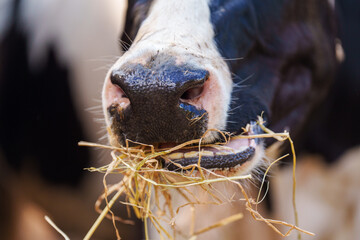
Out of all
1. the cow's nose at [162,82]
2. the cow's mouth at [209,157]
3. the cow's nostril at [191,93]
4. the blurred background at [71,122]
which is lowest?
the blurred background at [71,122]

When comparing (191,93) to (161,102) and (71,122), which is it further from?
(71,122)

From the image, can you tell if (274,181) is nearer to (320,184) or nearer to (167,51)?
(320,184)

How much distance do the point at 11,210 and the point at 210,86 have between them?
1.68m

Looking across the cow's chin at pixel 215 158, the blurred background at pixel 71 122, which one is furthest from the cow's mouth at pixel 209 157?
the blurred background at pixel 71 122

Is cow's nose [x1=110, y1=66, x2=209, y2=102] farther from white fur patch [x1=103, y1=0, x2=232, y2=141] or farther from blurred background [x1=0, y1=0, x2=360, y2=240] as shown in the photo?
blurred background [x1=0, y1=0, x2=360, y2=240]

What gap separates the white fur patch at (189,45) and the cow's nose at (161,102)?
0.08ft

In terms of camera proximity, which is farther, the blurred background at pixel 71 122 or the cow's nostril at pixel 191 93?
the blurred background at pixel 71 122

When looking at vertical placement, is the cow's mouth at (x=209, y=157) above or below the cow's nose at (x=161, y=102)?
below

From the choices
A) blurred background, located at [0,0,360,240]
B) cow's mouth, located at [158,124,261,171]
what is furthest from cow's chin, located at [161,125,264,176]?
blurred background, located at [0,0,360,240]

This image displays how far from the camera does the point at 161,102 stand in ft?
3.95

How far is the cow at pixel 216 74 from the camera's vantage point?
4.02 feet

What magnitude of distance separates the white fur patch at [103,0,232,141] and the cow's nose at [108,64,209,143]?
25 mm

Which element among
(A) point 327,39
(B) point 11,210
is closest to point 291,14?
(A) point 327,39

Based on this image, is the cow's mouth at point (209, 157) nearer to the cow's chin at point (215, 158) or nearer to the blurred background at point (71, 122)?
the cow's chin at point (215, 158)
